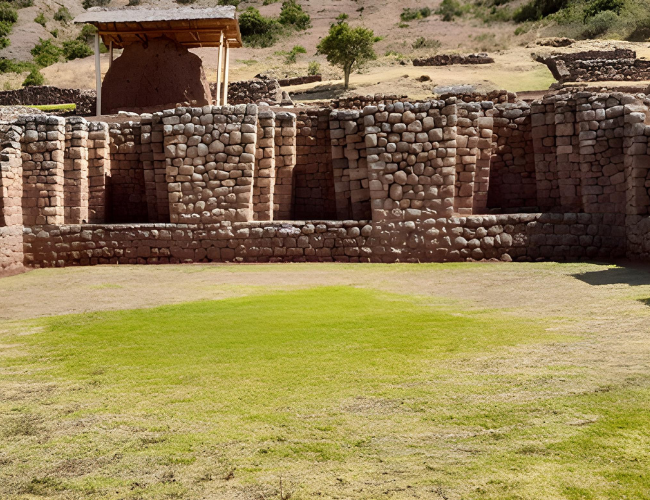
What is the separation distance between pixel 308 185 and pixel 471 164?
11.4 feet

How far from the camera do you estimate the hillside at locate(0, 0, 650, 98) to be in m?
33.5

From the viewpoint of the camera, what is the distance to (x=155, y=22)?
61.0 feet

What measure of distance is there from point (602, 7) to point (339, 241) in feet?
144

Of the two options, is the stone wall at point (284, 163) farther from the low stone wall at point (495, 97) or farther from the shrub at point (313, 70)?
the shrub at point (313, 70)

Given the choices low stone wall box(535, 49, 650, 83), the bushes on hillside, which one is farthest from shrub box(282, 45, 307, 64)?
low stone wall box(535, 49, 650, 83)

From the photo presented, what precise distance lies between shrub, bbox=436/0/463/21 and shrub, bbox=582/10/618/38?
1009 inches

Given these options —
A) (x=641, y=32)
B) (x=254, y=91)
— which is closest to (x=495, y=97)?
(x=254, y=91)

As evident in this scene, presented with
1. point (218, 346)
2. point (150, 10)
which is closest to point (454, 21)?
point (150, 10)

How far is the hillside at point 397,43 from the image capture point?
33469 mm

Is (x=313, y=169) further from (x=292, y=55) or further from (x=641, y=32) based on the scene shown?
(x=292, y=55)

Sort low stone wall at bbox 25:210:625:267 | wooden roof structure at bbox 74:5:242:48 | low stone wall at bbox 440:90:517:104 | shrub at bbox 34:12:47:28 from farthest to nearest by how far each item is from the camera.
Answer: shrub at bbox 34:12:47:28, wooden roof structure at bbox 74:5:242:48, low stone wall at bbox 440:90:517:104, low stone wall at bbox 25:210:625:267

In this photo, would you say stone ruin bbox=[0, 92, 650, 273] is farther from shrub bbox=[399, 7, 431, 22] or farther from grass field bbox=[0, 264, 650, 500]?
shrub bbox=[399, 7, 431, 22]

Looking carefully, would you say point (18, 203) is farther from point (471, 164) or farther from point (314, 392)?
point (314, 392)

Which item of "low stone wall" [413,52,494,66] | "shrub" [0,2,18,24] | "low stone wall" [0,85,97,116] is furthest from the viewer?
"shrub" [0,2,18,24]
